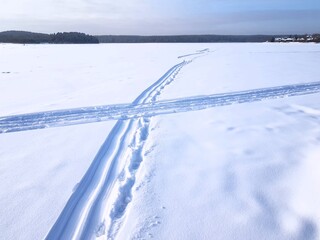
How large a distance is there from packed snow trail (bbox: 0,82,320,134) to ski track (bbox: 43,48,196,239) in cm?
123

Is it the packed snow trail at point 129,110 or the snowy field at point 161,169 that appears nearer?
the snowy field at point 161,169

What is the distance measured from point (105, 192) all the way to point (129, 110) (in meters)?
3.78

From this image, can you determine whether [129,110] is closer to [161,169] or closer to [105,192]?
[161,169]

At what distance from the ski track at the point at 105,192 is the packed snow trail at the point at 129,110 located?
48.6 inches

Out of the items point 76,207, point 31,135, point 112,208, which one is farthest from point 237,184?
point 31,135

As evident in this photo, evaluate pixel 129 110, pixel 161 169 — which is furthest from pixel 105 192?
pixel 129 110

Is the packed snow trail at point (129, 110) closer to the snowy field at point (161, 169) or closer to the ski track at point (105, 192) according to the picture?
the snowy field at point (161, 169)

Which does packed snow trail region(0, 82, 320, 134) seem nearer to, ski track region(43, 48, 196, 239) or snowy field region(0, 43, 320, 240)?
snowy field region(0, 43, 320, 240)

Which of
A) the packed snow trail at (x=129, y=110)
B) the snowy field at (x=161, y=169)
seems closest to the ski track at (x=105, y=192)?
the snowy field at (x=161, y=169)

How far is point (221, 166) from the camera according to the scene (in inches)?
157

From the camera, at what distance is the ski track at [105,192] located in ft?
8.95

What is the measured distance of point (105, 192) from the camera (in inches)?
130

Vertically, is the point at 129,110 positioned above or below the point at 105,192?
below

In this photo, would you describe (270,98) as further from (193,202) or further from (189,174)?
(193,202)
